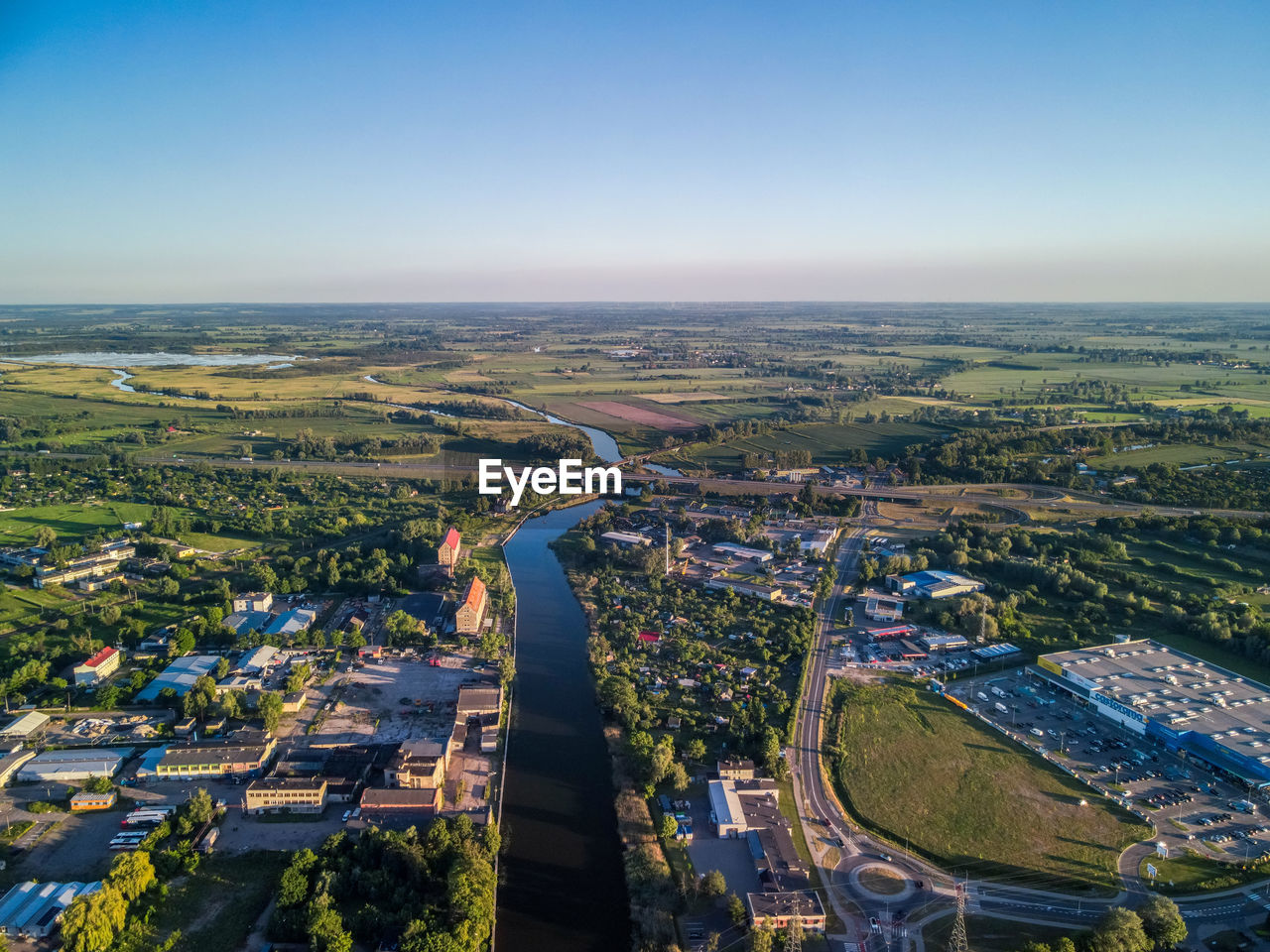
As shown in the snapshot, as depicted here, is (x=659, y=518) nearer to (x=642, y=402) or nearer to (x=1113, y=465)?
(x=1113, y=465)

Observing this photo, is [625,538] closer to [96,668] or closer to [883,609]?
[883,609]

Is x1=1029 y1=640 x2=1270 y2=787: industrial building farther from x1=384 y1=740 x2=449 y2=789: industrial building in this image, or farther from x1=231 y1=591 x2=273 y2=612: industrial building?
x1=231 y1=591 x2=273 y2=612: industrial building

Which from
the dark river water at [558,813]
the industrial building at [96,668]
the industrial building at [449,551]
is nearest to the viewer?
the dark river water at [558,813]

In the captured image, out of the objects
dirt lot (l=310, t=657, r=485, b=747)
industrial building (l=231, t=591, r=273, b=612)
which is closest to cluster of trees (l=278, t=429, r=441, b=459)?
industrial building (l=231, t=591, r=273, b=612)

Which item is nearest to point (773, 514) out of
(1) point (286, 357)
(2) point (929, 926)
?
(2) point (929, 926)

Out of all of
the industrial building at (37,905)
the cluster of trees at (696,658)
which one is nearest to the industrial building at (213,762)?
the industrial building at (37,905)

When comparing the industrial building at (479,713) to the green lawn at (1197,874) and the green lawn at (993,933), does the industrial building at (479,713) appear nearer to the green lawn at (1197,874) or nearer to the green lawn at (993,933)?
the green lawn at (993,933)
